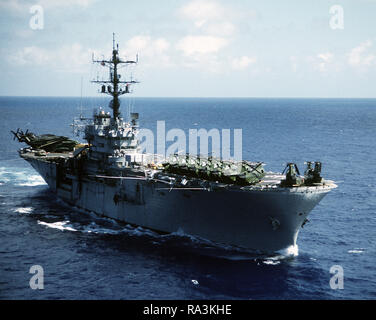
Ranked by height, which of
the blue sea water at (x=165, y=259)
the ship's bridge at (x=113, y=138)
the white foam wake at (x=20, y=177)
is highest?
the ship's bridge at (x=113, y=138)

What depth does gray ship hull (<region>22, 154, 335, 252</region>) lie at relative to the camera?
27125 mm

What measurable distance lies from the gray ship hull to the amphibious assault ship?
0.20ft

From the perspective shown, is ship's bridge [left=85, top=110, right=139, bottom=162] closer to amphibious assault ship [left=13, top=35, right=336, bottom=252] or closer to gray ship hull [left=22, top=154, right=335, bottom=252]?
amphibious assault ship [left=13, top=35, right=336, bottom=252]

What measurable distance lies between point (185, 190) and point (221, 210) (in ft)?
9.45

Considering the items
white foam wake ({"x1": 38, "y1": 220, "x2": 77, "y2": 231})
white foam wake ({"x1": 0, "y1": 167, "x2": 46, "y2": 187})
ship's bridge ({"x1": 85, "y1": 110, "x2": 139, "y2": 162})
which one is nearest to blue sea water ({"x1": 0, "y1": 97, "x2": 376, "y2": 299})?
white foam wake ({"x1": 38, "y1": 220, "x2": 77, "y2": 231})

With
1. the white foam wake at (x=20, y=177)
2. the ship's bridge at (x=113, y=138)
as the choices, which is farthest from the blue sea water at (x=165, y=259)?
the white foam wake at (x=20, y=177)

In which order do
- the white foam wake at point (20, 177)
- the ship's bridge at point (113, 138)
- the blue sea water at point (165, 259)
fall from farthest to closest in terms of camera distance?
the white foam wake at point (20, 177) < the ship's bridge at point (113, 138) < the blue sea water at point (165, 259)

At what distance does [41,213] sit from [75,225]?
5.05 metres

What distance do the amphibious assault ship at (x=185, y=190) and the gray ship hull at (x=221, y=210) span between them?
61 mm

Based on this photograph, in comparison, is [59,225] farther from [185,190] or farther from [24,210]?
[185,190]

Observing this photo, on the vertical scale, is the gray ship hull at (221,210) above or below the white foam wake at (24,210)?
above

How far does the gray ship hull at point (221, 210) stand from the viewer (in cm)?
2712

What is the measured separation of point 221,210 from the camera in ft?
94.6

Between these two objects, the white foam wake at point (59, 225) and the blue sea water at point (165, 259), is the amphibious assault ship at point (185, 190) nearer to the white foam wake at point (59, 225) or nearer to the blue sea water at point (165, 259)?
the blue sea water at point (165, 259)
